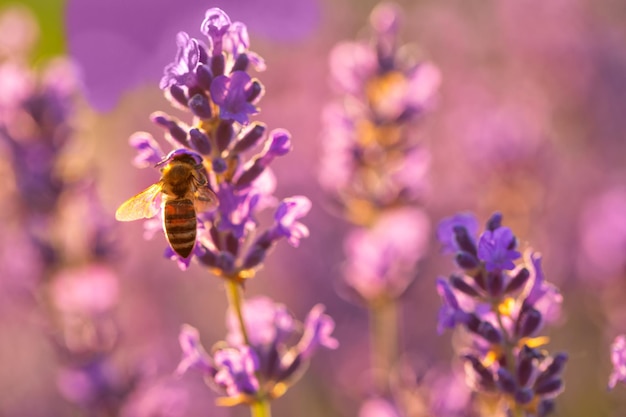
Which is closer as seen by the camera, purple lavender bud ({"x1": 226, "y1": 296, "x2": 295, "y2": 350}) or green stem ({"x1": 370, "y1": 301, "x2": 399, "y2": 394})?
purple lavender bud ({"x1": 226, "y1": 296, "x2": 295, "y2": 350})

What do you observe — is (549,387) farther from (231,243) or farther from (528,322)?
(231,243)

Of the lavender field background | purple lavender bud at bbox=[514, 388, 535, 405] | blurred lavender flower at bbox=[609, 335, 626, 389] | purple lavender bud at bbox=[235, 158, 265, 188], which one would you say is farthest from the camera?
the lavender field background

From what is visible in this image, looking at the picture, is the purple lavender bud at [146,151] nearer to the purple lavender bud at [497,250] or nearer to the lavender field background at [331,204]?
the purple lavender bud at [497,250]

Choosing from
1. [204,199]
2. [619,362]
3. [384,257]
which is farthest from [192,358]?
[384,257]

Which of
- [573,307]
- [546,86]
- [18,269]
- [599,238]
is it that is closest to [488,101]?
[546,86]

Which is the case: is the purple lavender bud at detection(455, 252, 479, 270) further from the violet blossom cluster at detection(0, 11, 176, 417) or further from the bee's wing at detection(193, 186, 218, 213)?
the violet blossom cluster at detection(0, 11, 176, 417)

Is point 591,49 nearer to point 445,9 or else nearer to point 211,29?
point 445,9

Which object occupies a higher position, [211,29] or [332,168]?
[211,29]

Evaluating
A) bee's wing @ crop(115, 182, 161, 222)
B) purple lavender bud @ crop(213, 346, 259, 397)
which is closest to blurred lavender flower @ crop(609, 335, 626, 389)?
purple lavender bud @ crop(213, 346, 259, 397)

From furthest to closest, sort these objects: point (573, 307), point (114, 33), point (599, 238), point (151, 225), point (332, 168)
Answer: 1. point (114, 33)
2. point (573, 307)
3. point (599, 238)
4. point (332, 168)
5. point (151, 225)
